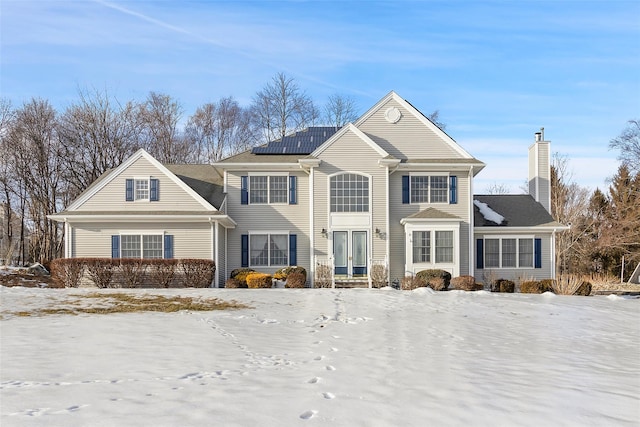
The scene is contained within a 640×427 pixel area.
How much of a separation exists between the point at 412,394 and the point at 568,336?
6.32m

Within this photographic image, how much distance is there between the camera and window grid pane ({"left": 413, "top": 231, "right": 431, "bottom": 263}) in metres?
23.0

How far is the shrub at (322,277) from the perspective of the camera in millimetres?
22391

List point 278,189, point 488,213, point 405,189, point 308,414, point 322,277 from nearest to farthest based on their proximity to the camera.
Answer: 1. point 308,414
2. point 322,277
3. point 405,189
4. point 278,189
5. point 488,213

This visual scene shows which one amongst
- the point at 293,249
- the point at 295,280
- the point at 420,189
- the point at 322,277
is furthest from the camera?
the point at 420,189

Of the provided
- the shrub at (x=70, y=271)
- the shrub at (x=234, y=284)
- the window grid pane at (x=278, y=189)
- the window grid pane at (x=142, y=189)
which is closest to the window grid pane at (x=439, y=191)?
the window grid pane at (x=278, y=189)

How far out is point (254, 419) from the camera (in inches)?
216

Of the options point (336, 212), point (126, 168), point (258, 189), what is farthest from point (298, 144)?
point (126, 168)

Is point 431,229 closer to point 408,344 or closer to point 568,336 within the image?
point 568,336

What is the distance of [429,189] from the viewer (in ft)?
78.6

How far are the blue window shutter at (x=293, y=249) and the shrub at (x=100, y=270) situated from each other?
270 inches

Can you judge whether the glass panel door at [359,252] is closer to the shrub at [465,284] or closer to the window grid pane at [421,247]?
the window grid pane at [421,247]

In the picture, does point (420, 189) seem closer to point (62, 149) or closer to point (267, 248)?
point (267, 248)

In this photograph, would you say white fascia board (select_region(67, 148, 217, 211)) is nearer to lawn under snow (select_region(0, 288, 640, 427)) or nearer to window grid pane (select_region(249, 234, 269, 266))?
window grid pane (select_region(249, 234, 269, 266))

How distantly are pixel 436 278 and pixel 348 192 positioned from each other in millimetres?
5040
